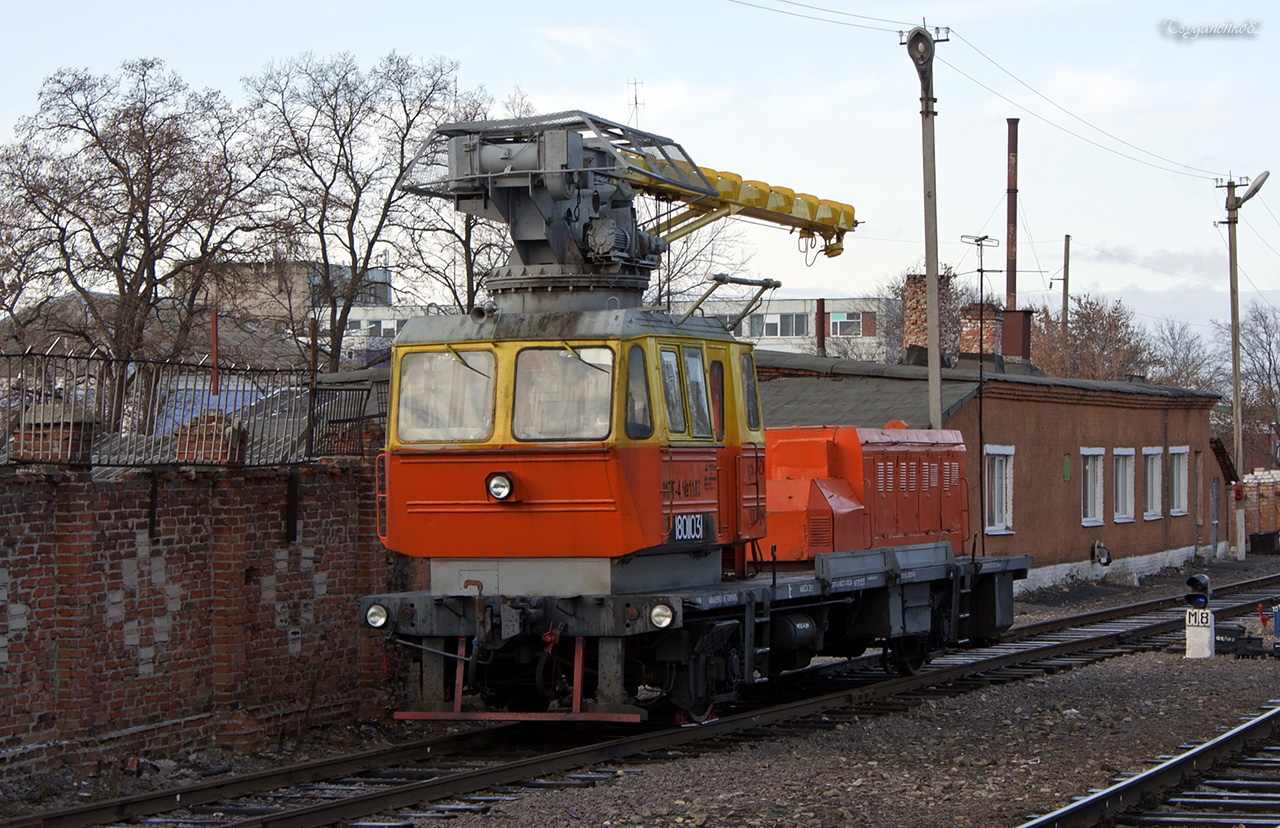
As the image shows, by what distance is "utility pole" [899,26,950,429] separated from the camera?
68.7 ft

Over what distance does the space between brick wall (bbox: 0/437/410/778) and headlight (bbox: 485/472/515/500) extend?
7.67 ft

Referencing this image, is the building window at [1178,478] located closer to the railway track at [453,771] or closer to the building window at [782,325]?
the railway track at [453,771]

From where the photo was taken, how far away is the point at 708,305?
67375 millimetres

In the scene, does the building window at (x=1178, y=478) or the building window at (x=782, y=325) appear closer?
the building window at (x=1178, y=478)

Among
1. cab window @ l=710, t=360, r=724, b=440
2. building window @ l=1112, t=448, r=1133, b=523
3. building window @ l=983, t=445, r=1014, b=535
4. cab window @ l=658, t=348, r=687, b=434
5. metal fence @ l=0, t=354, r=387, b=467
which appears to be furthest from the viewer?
building window @ l=1112, t=448, r=1133, b=523

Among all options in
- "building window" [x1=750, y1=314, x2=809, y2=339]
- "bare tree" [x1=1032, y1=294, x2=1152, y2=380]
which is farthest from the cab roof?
"building window" [x1=750, y1=314, x2=809, y2=339]

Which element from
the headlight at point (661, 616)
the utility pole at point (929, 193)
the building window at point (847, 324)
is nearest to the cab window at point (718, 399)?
the headlight at point (661, 616)

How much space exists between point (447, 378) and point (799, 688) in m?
5.81

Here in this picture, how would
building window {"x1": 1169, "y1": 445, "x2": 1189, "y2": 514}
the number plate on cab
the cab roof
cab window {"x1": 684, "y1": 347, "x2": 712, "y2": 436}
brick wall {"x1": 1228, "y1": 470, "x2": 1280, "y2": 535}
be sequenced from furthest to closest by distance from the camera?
brick wall {"x1": 1228, "y1": 470, "x2": 1280, "y2": 535} → building window {"x1": 1169, "y1": 445, "x2": 1189, "y2": 514} → cab window {"x1": 684, "y1": 347, "x2": 712, "y2": 436} → the number plate on cab → the cab roof

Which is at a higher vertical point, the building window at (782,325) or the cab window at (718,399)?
the building window at (782,325)

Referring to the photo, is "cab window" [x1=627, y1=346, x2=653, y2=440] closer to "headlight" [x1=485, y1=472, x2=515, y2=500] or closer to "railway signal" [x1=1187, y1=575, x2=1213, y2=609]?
"headlight" [x1=485, y1=472, x2=515, y2=500]

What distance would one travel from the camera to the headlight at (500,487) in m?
10.7

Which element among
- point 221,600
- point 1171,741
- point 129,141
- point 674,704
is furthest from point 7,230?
point 1171,741

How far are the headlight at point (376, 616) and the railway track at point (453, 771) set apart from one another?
0.98 metres
